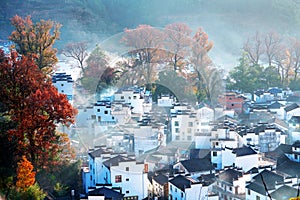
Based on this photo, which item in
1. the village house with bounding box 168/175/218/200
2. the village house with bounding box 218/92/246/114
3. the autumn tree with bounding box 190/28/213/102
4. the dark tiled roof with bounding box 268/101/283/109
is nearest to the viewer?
the village house with bounding box 168/175/218/200

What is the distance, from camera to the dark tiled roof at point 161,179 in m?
4.07

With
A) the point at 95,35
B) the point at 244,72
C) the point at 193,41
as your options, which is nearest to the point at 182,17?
the point at 95,35

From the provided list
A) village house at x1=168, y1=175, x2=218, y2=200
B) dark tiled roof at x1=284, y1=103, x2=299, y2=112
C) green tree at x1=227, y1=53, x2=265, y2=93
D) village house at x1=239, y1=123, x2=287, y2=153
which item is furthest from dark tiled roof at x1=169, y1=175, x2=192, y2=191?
green tree at x1=227, y1=53, x2=265, y2=93

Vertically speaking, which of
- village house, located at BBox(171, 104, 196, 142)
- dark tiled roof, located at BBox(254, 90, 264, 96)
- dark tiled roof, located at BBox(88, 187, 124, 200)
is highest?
dark tiled roof, located at BBox(254, 90, 264, 96)

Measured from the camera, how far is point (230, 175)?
4059 mm

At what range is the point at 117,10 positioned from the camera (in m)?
12.9

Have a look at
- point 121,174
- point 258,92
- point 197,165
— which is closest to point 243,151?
point 197,165

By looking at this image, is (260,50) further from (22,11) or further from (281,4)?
(22,11)

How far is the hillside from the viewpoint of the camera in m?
11.5

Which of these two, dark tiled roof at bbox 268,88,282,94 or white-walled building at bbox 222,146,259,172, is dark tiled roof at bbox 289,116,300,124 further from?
dark tiled roof at bbox 268,88,282,94

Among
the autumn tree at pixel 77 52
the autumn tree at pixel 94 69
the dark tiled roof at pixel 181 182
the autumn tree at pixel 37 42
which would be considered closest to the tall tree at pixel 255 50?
the autumn tree at pixel 77 52

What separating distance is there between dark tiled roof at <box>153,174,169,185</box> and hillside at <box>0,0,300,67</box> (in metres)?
7.16

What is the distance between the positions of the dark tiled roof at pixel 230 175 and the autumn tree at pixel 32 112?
1.34m

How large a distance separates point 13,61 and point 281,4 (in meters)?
11.0
